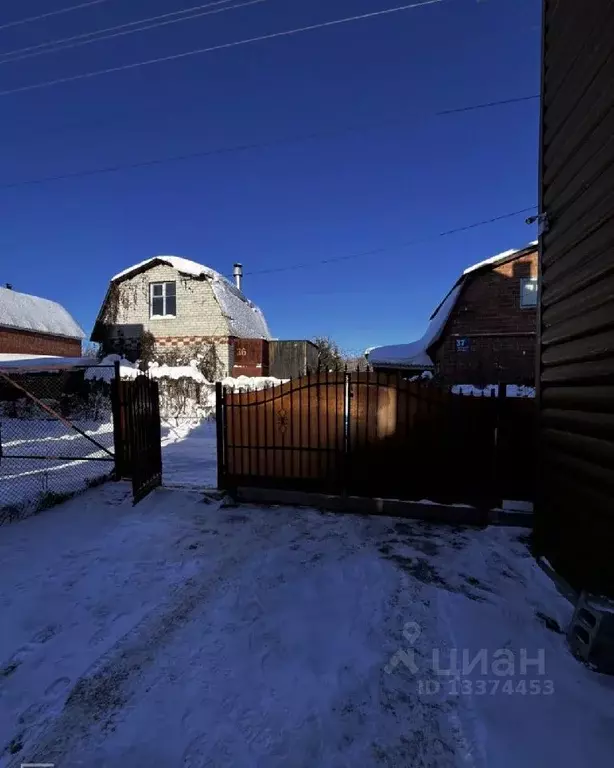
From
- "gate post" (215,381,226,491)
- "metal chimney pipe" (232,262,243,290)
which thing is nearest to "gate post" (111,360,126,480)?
"gate post" (215,381,226,491)

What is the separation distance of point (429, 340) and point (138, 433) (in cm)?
1323

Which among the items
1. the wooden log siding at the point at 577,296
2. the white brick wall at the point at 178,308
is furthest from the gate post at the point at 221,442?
the white brick wall at the point at 178,308

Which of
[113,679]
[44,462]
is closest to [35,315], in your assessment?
[44,462]

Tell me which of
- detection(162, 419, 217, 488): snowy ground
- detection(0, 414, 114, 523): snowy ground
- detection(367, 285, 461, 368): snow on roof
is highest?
detection(367, 285, 461, 368): snow on roof

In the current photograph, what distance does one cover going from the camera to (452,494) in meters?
5.08

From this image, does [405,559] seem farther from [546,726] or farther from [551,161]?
[551,161]

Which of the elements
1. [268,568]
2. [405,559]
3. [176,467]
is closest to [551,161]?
[405,559]

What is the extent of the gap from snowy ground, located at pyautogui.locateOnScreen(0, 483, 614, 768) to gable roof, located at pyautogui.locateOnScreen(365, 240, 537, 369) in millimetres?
12427

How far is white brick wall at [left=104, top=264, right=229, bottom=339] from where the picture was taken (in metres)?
19.0

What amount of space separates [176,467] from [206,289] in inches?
527

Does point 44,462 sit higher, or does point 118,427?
point 118,427

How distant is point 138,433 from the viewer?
5.64 m

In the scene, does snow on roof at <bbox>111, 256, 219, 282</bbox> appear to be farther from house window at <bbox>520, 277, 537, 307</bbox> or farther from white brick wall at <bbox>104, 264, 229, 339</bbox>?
house window at <bbox>520, 277, 537, 307</bbox>

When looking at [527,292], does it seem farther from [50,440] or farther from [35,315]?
[35,315]
